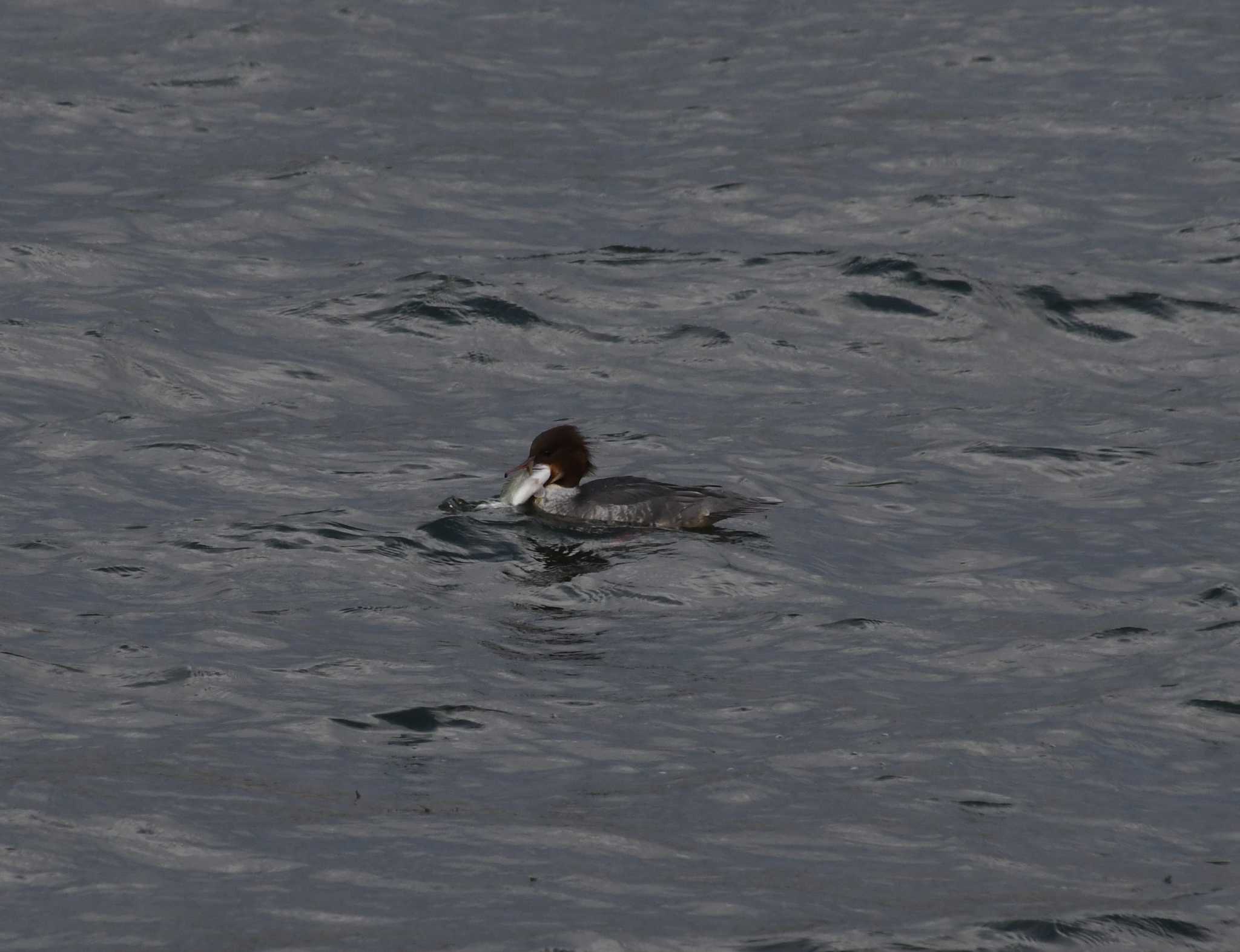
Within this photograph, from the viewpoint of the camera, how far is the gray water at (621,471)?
9070 mm

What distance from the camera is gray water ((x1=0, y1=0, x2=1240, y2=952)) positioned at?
9.07 metres

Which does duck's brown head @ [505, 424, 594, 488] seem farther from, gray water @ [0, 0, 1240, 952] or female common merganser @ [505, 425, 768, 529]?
gray water @ [0, 0, 1240, 952]

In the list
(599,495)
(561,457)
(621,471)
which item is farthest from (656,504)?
(621,471)

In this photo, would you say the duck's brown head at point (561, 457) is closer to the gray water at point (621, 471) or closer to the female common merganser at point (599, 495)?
the female common merganser at point (599, 495)

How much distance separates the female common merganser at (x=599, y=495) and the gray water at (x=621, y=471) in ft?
0.76

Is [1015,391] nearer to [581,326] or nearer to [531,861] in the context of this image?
[581,326]

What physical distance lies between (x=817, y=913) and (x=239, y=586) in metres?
5.58

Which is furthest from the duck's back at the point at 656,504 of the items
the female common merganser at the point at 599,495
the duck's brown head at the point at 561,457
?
the duck's brown head at the point at 561,457

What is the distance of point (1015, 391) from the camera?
1822 centimetres

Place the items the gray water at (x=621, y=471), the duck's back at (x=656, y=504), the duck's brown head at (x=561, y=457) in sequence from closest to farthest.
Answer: the gray water at (x=621, y=471), the duck's back at (x=656, y=504), the duck's brown head at (x=561, y=457)

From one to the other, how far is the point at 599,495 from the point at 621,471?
54.2 inches

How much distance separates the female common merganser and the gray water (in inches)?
9.1

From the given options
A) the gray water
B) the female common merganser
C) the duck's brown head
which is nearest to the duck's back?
the female common merganser

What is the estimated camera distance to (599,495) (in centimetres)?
1502
